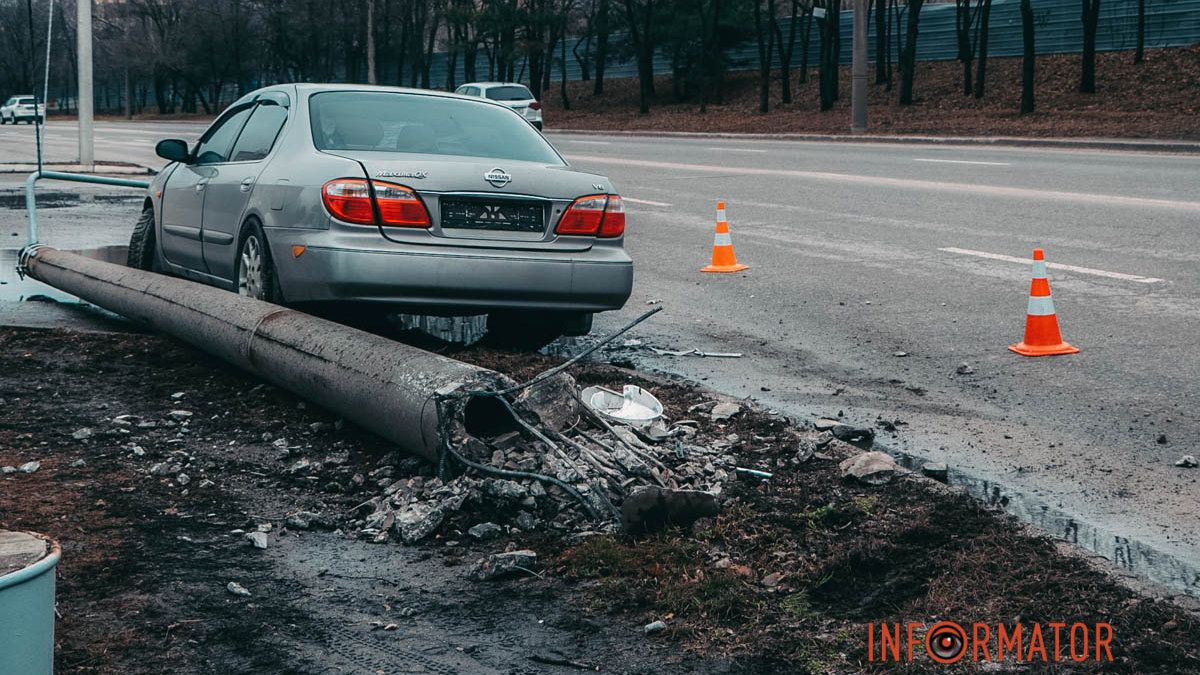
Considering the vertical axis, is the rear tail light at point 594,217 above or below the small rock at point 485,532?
above

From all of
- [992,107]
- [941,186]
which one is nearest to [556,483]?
[941,186]

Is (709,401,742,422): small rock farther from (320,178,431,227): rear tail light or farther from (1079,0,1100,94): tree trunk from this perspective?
(1079,0,1100,94): tree trunk

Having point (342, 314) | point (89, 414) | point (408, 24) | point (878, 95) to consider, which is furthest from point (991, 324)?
point (408, 24)

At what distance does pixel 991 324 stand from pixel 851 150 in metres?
17.6

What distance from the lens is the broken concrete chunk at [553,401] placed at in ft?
16.7

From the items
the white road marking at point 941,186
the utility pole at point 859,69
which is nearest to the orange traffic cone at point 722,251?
the white road marking at point 941,186

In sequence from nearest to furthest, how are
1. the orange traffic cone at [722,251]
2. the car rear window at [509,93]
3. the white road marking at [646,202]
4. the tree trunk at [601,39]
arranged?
the orange traffic cone at [722,251] → the white road marking at [646,202] → the car rear window at [509,93] → the tree trunk at [601,39]

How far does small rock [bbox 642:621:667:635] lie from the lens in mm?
3689

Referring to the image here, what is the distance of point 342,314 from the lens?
23.5 feet

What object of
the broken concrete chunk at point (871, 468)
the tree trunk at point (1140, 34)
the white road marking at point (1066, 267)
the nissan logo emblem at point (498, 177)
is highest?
the tree trunk at point (1140, 34)

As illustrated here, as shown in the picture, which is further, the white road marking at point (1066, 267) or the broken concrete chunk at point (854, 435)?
the white road marking at point (1066, 267)

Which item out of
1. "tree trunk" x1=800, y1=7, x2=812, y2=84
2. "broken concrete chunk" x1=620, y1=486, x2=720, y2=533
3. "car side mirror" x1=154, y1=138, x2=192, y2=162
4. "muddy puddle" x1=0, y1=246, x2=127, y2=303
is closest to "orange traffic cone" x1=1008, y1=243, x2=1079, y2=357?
"broken concrete chunk" x1=620, y1=486, x2=720, y2=533

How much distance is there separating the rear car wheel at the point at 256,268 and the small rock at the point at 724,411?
2.45 m

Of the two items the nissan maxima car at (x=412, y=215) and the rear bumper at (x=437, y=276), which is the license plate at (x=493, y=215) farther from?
the rear bumper at (x=437, y=276)
